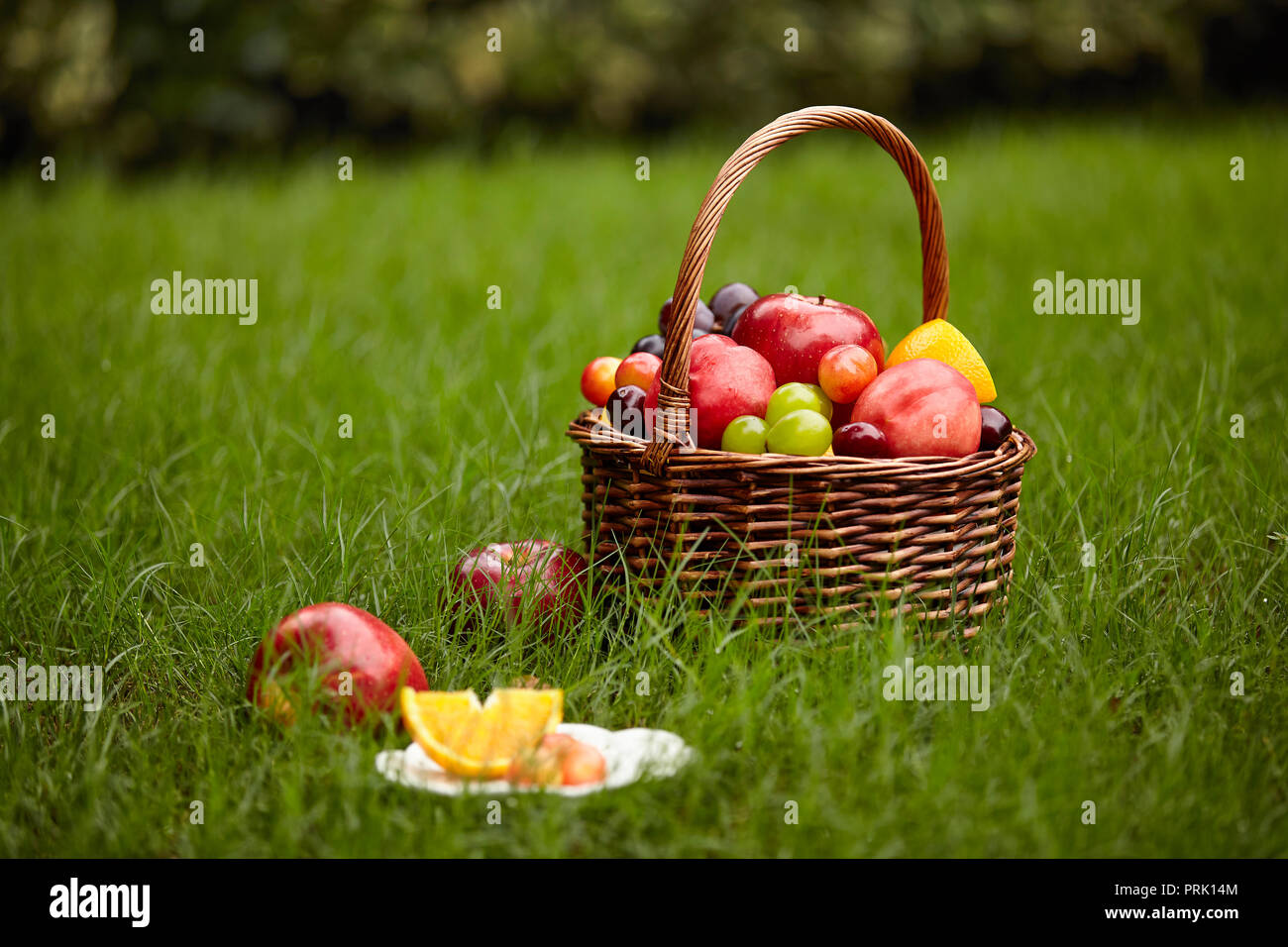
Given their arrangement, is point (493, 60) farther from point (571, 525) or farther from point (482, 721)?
point (482, 721)

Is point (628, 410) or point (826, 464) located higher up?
point (628, 410)

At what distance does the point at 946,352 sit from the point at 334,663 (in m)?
1.41

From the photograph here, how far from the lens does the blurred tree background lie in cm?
734

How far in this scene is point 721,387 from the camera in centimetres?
229

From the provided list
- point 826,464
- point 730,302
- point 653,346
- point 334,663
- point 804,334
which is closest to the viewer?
point 334,663

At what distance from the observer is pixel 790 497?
2.03 meters

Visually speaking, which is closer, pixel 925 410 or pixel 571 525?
pixel 925 410

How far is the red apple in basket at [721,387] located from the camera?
2.30 m

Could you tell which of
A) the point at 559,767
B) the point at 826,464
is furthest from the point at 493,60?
the point at 559,767

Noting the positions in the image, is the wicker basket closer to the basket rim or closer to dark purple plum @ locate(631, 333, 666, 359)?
the basket rim

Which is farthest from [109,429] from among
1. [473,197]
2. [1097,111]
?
[1097,111]

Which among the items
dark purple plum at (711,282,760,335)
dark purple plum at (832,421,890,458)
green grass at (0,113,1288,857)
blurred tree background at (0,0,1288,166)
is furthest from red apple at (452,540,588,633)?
blurred tree background at (0,0,1288,166)

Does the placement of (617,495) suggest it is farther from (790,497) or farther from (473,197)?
(473,197)
